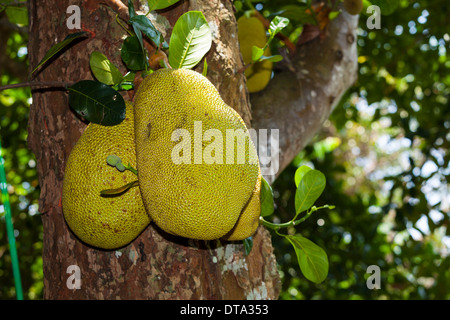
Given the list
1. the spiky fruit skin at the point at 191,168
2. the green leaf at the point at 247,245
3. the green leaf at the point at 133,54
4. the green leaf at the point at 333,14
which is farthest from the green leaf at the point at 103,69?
the green leaf at the point at 333,14

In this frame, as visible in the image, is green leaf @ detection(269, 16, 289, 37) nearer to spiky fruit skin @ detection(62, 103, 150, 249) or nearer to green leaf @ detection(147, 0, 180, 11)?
green leaf @ detection(147, 0, 180, 11)

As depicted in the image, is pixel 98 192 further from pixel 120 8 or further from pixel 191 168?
pixel 120 8

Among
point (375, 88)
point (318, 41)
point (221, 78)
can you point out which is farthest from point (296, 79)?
point (375, 88)

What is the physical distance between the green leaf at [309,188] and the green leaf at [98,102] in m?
0.35

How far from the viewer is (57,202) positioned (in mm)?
816

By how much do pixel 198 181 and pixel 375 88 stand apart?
1868 mm

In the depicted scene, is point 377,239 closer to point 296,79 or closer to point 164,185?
point 296,79

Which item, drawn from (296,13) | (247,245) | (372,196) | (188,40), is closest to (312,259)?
(247,245)

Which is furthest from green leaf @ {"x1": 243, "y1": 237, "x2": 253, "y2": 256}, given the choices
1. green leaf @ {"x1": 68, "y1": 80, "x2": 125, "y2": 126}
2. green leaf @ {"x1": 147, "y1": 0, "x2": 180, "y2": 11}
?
green leaf @ {"x1": 147, "y1": 0, "x2": 180, "y2": 11}

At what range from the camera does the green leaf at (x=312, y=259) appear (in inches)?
31.8

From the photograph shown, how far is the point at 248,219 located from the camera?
0.71 m

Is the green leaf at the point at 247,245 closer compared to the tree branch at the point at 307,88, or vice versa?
the green leaf at the point at 247,245

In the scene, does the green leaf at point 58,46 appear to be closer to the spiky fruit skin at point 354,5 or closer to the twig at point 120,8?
the twig at point 120,8

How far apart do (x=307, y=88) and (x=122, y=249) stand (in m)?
0.83
